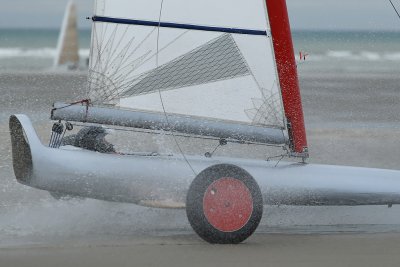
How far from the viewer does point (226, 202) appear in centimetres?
610

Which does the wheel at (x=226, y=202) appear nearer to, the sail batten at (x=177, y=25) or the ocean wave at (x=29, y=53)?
the sail batten at (x=177, y=25)

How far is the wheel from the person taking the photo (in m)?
6.05

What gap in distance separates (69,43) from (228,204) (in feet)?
83.4

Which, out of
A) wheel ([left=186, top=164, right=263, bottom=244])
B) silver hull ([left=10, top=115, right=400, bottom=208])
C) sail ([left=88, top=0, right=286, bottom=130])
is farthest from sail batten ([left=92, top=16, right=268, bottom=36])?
wheel ([left=186, top=164, right=263, bottom=244])

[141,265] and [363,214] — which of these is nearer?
[141,265]

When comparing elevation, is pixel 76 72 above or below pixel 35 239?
above

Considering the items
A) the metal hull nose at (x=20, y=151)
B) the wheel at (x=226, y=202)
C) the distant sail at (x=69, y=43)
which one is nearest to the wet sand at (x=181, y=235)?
the wheel at (x=226, y=202)

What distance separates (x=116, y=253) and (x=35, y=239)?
0.85 m

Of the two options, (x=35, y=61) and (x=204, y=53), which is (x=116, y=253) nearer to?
(x=204, y=53)

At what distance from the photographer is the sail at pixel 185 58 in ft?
22.2

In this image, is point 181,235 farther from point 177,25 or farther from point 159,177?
point 177,25

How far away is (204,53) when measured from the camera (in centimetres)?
682

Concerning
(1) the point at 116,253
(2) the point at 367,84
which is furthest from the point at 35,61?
(1) the point at 116,253

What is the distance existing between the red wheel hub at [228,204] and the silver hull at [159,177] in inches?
18.7
